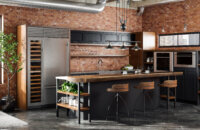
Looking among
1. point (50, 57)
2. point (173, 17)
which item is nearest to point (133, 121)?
point (50, 57)

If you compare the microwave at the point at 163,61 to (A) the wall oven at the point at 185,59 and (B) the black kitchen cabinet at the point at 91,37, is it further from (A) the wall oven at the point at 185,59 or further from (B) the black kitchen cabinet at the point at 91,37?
(B) the black kitchen cabinet at the point at 91,37

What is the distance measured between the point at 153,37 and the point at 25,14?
215 inches

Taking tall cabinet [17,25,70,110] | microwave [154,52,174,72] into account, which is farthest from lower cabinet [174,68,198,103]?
tall cabinet [17,25,70,110]

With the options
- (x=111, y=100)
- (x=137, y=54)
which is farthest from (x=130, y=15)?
(x=111, y=100)

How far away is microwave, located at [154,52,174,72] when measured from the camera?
34.6ft

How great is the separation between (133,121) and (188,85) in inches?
146

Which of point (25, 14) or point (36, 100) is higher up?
point (25, 14)

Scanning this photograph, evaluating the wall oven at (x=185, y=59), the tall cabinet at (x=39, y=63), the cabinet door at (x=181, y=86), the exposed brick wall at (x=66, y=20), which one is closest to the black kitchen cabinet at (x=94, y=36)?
the exposed brick wall at (x=66, y=20)

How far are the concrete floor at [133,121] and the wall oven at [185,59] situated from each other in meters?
1.91

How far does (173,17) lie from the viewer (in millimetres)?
11312

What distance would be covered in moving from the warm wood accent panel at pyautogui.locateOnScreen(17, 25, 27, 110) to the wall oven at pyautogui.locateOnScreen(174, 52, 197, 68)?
5497mm

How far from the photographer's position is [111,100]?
7770mm

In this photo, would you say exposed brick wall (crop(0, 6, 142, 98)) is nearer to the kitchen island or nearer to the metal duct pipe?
the metal duct pipe

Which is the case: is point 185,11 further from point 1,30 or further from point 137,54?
point 1,30
